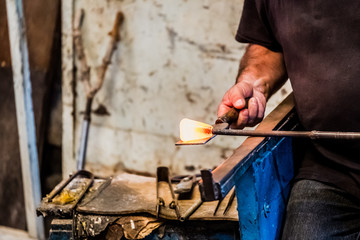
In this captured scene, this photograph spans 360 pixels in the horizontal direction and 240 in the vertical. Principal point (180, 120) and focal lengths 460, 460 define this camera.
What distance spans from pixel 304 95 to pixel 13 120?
8.41ft

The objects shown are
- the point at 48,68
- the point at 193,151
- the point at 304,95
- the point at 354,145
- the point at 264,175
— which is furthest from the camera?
the point at 48,68

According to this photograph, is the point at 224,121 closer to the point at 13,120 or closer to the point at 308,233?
the point at 308,233

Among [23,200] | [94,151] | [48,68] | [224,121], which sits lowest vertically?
[23,200]

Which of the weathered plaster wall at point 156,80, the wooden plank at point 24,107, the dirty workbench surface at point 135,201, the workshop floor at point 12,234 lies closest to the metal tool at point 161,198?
the dirty workbench surface at point 135,201

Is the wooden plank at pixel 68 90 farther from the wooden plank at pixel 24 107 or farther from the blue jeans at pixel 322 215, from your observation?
the blue jeans at pixel 322 215

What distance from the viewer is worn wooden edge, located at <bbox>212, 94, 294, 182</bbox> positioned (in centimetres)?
110

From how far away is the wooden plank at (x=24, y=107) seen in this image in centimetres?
308

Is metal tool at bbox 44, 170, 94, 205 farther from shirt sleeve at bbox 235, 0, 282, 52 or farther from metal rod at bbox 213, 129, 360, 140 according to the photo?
shirt sleeve at bbox 235, 0, 282, 52

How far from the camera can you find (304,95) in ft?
5.24

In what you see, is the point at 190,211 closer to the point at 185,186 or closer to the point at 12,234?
the point at 185,186

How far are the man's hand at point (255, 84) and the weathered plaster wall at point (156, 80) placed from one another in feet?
2.94

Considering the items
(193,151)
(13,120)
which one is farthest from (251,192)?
(13,120)

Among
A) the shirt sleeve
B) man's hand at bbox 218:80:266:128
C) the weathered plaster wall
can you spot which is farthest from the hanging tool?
man's hand at bbox 218:80:266:128

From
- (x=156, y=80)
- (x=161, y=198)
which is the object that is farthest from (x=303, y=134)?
(x=156, y=80)
